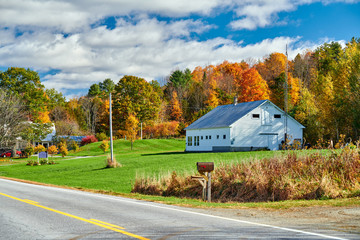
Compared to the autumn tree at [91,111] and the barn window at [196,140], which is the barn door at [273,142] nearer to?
the barn window at [196,140]

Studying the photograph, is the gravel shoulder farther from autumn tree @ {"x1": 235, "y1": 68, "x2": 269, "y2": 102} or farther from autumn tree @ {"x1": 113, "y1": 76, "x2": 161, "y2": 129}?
autumn tree @ {"x1": 113, "y1": 76, "x2": 161, "y2": 129}

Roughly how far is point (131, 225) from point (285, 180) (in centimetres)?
811

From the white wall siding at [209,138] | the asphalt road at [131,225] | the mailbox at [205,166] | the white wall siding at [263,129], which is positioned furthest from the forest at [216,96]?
the asphalt road at [131,225]

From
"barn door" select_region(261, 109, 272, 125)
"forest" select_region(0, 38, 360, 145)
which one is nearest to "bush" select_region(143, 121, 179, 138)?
"forest" select_region(0, 38, 360, 145)

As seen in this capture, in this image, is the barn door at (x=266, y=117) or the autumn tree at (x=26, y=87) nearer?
the barn door at (x=266, y=117)

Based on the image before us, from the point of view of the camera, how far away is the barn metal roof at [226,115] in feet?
163

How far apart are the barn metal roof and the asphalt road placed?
37.8 metres

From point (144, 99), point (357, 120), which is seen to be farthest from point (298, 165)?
point (144, 99)

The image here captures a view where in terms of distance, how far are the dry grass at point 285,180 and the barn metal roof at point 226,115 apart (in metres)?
30.9

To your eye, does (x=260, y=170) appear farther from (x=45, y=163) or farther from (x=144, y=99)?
(x=144, y=99)

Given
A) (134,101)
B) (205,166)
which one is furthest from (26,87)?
(205,166)

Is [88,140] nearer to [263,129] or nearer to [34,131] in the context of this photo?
[34,131]

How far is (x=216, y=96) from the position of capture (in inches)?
3460

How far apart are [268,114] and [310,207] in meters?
39.9
